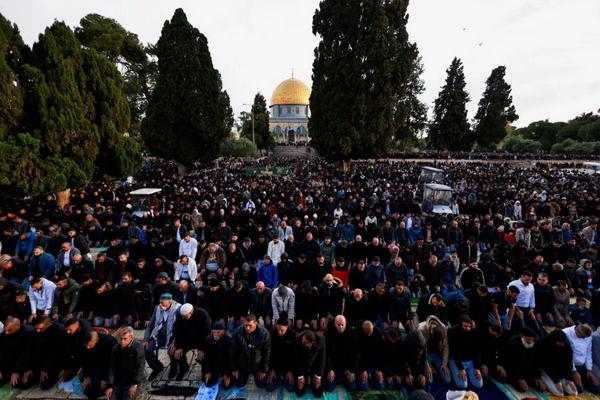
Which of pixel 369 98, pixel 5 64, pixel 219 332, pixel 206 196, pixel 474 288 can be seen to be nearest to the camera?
pixel 219 332

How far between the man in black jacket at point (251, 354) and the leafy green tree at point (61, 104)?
1104 centimetres

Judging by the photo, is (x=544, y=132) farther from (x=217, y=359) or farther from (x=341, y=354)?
(x=217, y=359)

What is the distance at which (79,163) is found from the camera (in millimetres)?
13234

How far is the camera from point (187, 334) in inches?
187

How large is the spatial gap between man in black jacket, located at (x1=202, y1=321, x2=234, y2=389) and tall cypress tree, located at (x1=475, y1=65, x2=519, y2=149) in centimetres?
4619

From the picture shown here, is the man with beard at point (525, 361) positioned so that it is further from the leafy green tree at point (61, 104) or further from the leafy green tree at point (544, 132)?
the leafy green tree at point (544, 132)

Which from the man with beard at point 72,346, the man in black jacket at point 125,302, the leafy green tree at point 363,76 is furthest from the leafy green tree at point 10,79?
the leafy green tree at point 363,76

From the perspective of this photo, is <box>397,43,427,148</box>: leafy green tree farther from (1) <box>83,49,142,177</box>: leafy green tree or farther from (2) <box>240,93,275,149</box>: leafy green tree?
(1) <box>83,49,142,177</box>: leafy green tree

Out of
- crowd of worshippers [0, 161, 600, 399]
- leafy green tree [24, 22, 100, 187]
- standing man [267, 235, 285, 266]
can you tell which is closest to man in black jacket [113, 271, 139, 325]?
crowd of worshippers [0, 161, 600, 399]

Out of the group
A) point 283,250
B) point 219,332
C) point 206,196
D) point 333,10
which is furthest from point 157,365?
point 333,10

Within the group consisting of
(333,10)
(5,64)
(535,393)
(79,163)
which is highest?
(333,10)

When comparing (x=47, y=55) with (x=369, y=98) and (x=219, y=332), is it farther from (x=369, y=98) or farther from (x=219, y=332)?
(x=369, y=98)

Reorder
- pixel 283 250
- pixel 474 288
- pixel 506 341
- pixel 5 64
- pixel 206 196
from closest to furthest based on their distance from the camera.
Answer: pixel 506 341 < pixel 474 288 < pixel 283 250 < pixel 5 64 < pixel 206 196

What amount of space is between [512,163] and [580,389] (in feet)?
117
